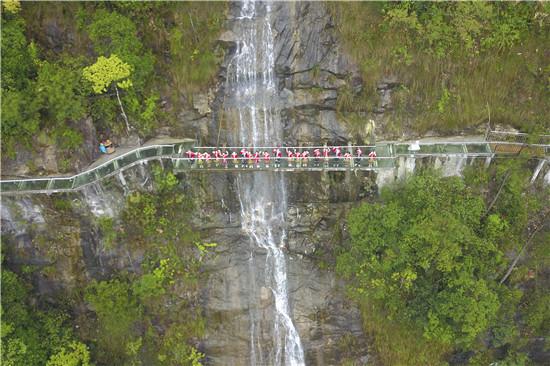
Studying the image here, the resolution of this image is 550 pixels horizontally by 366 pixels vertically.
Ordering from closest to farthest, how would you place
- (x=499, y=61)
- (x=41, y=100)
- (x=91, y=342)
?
(x=41, y=100) < (x=499, y=61) < (x=91, y=342)

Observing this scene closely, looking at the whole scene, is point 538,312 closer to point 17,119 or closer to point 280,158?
point 280,158

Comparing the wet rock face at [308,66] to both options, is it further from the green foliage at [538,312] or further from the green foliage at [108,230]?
the green foliage at [538,312]

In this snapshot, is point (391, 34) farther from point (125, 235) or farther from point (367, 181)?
point (125, 235)

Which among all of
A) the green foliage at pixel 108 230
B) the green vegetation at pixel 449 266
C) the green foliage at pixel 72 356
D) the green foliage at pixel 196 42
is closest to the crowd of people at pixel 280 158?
the green vegetation at pixel 449 266

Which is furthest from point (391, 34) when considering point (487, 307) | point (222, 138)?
point (487, 307)

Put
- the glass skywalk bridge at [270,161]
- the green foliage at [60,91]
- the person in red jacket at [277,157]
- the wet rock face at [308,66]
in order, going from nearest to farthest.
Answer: the green foliage at [60,91], the glass skywalk bridge at [270,161], the person in red jacket at [277,157], the wet rock face at [308,66]
